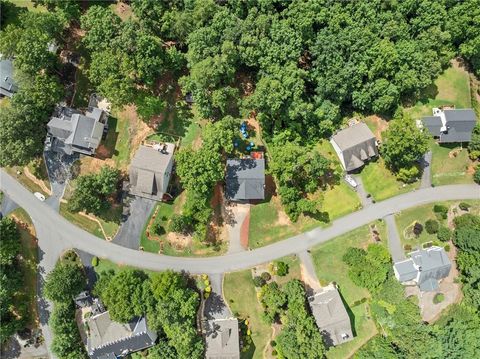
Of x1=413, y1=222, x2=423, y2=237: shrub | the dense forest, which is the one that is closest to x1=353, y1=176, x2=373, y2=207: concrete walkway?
x1=413, y1=222, x2=423, y2=237: shrub

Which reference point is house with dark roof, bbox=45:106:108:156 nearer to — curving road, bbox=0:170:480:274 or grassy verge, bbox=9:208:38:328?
curving road, bbox=0:170:480:274

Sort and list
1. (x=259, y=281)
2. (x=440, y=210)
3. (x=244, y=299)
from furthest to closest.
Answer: (x=440, y=210) < (x=244, y=299) < (x=259, y=281)

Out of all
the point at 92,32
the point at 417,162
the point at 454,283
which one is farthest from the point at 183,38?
the point at 454,283

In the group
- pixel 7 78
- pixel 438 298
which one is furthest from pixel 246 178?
pixel 7 78

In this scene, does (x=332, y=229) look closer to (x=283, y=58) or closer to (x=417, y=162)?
(x=417, y=162)

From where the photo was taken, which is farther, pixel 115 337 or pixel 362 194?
pixel 362 194

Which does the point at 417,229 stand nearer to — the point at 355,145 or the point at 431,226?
the point at 431,226
